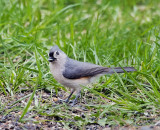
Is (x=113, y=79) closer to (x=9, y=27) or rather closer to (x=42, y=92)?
(x=42, y=92)

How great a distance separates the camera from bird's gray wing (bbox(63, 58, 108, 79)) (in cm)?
452

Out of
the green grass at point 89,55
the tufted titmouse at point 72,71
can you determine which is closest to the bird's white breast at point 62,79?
the tufted titmouse at point 72,71

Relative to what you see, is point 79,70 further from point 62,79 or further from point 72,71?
point 62,79

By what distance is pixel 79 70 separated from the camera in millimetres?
4566

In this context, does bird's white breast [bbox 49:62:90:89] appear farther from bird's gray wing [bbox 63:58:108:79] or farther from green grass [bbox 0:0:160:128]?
green grass [bbox 0:0:160:128]

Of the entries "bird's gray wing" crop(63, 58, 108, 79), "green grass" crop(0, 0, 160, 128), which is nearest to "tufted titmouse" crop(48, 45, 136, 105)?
"bird's gray wing" crop(63, 58, 108, 79)

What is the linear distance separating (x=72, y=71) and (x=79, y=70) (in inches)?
3.8

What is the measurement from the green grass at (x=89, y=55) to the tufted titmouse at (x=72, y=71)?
20cm

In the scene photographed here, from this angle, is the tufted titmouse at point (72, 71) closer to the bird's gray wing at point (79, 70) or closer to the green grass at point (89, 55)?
the bird's gray wing at point (79, 70)

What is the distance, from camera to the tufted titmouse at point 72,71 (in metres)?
4.51

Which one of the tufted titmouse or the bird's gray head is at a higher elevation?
the bird's gray head

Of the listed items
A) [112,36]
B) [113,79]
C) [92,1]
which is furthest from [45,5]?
[113,79]

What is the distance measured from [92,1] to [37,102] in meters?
5.00

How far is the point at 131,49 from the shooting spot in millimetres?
5469
